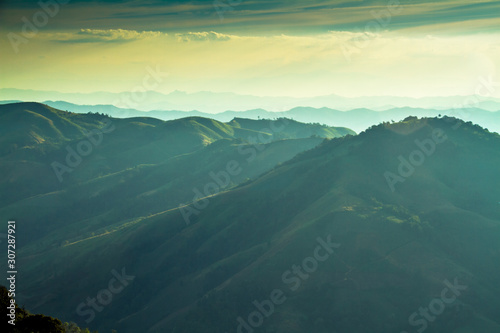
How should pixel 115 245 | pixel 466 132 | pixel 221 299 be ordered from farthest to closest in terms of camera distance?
pixel 466 132 → pixel 115 245 → pixel 221 299

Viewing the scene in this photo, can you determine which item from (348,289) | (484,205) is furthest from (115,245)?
(484,205)

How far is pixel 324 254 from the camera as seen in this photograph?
11638 centimetres

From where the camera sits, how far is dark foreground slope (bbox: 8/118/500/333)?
104 metres

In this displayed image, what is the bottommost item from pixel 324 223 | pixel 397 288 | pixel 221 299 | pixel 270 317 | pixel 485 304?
pixel 485 304

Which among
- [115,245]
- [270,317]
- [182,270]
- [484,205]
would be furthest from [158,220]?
[484,205]

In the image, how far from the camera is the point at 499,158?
16525cm

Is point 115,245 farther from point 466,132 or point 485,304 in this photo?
point 466,132

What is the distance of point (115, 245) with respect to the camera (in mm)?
161250

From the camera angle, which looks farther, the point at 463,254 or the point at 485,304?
the point at 463,254

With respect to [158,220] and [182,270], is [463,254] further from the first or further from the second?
[158,220]

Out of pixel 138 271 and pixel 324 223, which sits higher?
pixel 138 271

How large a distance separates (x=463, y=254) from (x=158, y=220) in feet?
339

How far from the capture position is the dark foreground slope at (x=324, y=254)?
104m

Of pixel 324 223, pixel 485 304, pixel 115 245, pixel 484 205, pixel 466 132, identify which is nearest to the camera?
pixel 485 304
